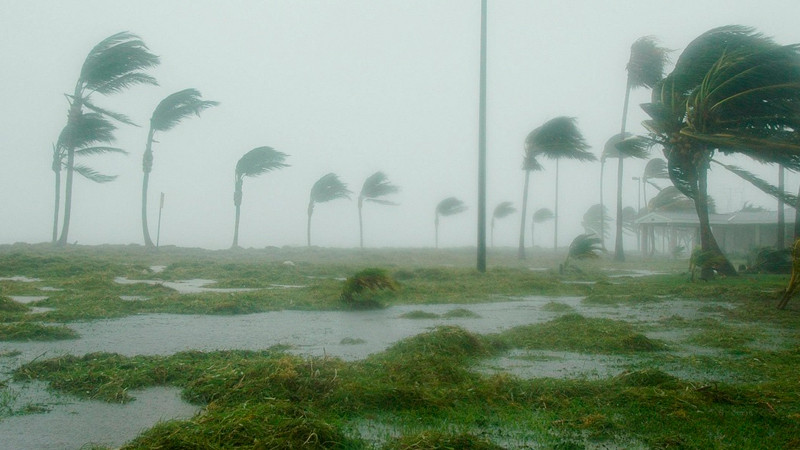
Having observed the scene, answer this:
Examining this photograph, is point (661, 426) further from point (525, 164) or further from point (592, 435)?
point (525, 164)

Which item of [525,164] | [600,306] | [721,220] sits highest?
[525,164]

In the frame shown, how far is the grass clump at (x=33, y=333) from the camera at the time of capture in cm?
711

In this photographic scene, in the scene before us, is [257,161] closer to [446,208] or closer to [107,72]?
[107,72]

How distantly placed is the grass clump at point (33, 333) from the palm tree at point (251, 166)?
30.0 m

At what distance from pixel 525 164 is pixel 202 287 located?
23.2 metres

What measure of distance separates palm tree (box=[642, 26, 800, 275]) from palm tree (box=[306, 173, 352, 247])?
28.7 metres

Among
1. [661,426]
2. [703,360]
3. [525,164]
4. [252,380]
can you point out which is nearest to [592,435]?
[661,426]

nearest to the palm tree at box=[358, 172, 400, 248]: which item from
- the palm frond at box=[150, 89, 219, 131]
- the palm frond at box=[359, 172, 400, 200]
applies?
the palm frond at box=[359, 172, 400, 200]

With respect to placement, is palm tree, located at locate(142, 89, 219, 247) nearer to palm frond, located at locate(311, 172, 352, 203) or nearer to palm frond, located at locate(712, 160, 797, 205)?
palm frond, located at locate(311, 172, 352, 203)

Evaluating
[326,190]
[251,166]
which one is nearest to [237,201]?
[251,166]

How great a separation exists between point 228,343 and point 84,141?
23854mm

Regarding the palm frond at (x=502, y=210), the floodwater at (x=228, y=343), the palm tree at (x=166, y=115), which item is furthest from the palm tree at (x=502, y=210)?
the floodwater at (x=228, y=343)

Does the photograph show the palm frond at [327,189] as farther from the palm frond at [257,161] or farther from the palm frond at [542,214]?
the palm frond at [542,214]

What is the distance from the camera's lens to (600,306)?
38.9 feet
